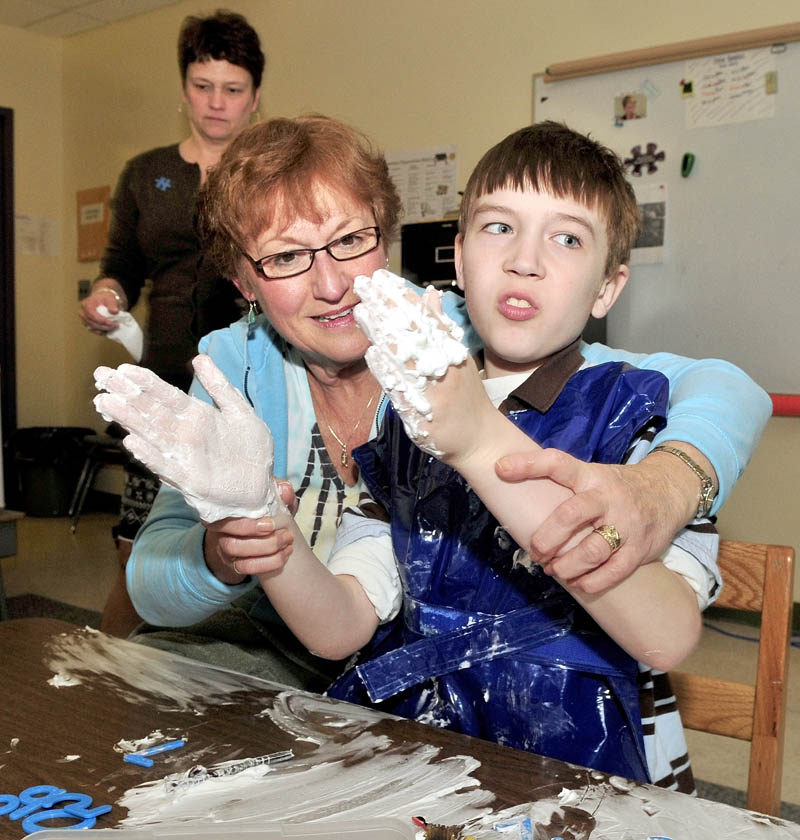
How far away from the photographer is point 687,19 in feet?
12.3

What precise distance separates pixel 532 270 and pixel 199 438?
1.38 feet

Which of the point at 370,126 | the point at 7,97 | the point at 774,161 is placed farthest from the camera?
the point at 7,97

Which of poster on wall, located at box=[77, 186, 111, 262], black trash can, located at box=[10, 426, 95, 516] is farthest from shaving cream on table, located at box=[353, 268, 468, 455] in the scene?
poster on wall, located at box=[77, 186, 111, 262]

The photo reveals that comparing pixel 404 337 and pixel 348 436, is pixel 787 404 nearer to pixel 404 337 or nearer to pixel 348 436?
pixel 348 436

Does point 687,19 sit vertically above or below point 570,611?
above

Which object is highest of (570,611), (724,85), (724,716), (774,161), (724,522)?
(724,85)

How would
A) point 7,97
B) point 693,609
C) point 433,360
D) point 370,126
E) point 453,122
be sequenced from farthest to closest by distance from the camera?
1. point 7,97
2. point 370,126
3. point 453,122
4. point 693,609
5. point 433,360

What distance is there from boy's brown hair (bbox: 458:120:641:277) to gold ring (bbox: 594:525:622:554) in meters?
0.40

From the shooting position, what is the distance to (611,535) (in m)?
0.81

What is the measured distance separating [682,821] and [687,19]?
145 inches

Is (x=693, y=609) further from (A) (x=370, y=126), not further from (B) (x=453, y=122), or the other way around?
(A) (x=370, y=126)

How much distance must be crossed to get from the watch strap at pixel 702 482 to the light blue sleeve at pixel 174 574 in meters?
0.52

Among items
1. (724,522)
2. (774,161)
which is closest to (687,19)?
(774,161)

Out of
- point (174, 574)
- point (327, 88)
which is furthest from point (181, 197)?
point (327, 88)
